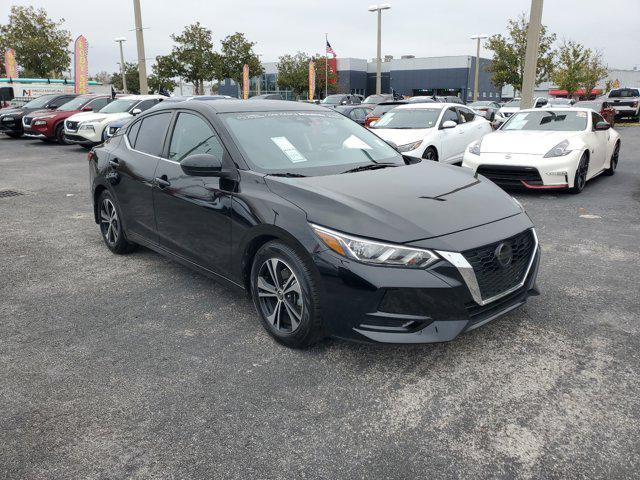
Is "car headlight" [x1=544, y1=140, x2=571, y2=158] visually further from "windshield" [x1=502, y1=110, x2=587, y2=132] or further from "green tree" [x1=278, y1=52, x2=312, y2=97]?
"green tree" [x1=278, y1=52, x2=312, y2=97]

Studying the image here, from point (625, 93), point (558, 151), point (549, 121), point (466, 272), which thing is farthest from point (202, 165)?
point (625, 93)

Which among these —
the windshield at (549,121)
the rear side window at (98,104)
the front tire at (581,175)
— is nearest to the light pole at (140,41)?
the rear side window at (98,104)

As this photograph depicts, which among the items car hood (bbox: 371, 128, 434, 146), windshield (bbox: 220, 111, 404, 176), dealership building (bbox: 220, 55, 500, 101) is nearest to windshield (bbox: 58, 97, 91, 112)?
car hood (bbox: 371, 128, 434, 146)

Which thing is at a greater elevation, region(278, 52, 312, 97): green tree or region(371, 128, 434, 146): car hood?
region(278, 52, 312, 97): green tree

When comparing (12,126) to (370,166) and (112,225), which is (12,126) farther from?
(370,166)

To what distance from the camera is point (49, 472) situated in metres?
2.43

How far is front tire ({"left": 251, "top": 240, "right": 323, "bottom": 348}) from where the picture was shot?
3.28 m

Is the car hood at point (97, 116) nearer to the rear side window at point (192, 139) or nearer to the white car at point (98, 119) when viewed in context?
the white car at point (98, 119)

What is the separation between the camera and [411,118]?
1120 cm

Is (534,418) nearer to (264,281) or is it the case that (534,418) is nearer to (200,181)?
(264,281)

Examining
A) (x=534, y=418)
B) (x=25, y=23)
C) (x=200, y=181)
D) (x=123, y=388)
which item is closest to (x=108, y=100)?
(x=200, y=181)

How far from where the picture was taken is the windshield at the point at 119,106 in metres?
16.5

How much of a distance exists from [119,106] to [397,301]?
15999 millimetres

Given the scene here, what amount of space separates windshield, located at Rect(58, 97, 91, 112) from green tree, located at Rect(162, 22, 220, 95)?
1019 inches
